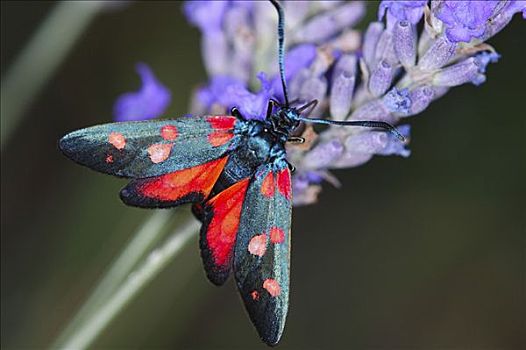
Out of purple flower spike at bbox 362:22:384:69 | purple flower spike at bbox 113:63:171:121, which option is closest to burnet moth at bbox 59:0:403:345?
purple flower spike at bbox 362:22:384:69

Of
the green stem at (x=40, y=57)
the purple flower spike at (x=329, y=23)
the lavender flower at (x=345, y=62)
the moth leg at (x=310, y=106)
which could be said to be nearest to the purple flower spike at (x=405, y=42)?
the lavender flower at (x=345, y=62)

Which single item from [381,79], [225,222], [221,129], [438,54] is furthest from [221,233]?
[438,54]

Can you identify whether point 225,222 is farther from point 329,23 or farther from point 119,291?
point 329,23

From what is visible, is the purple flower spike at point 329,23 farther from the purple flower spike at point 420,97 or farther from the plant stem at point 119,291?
the plant stem at point 119,291

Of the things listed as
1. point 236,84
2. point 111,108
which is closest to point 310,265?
point 111,108

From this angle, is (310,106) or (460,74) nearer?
(460,74)
